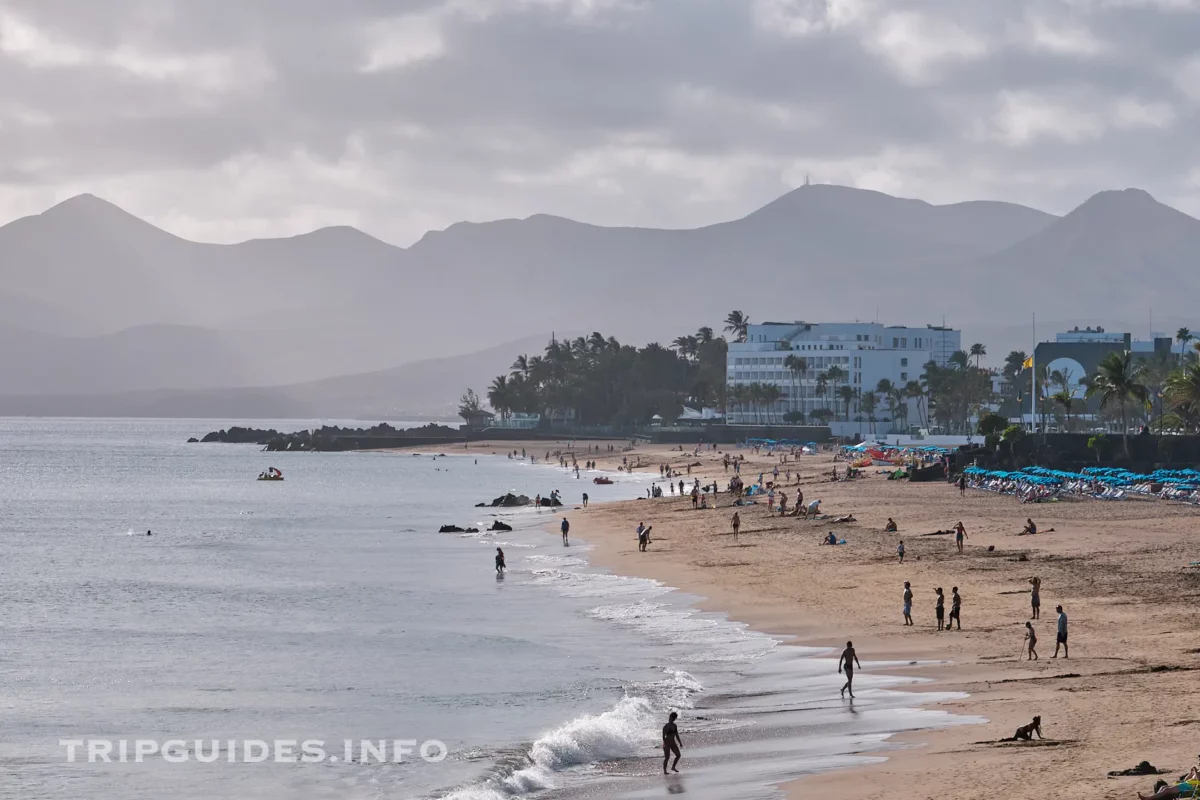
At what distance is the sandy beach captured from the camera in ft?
60.2

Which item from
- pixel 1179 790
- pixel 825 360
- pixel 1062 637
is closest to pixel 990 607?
pixel 1062 637

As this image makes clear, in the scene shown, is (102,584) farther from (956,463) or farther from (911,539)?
(956,463)

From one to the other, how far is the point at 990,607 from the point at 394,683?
47.5ft

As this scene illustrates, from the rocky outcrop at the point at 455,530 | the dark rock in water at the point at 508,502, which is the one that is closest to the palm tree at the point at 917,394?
the dark rock in water at the point at 508,502

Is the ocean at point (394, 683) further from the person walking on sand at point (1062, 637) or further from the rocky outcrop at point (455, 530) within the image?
the rocky outcrop at point (455, 530)

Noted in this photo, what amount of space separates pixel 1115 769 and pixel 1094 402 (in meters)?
156

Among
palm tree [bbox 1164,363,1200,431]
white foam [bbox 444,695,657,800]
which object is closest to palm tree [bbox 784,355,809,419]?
palm tree [bbox 1164,363,1200,431]

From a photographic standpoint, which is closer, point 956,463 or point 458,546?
point 458,546

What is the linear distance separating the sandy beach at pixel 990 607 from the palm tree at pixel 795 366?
117 meters

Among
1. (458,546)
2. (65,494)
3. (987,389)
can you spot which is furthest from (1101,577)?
(987,389)

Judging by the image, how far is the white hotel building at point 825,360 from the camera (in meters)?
184

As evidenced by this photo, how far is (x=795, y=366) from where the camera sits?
186250mm

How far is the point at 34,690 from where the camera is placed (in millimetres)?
29000

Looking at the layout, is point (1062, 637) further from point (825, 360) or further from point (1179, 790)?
point (825, 360)
